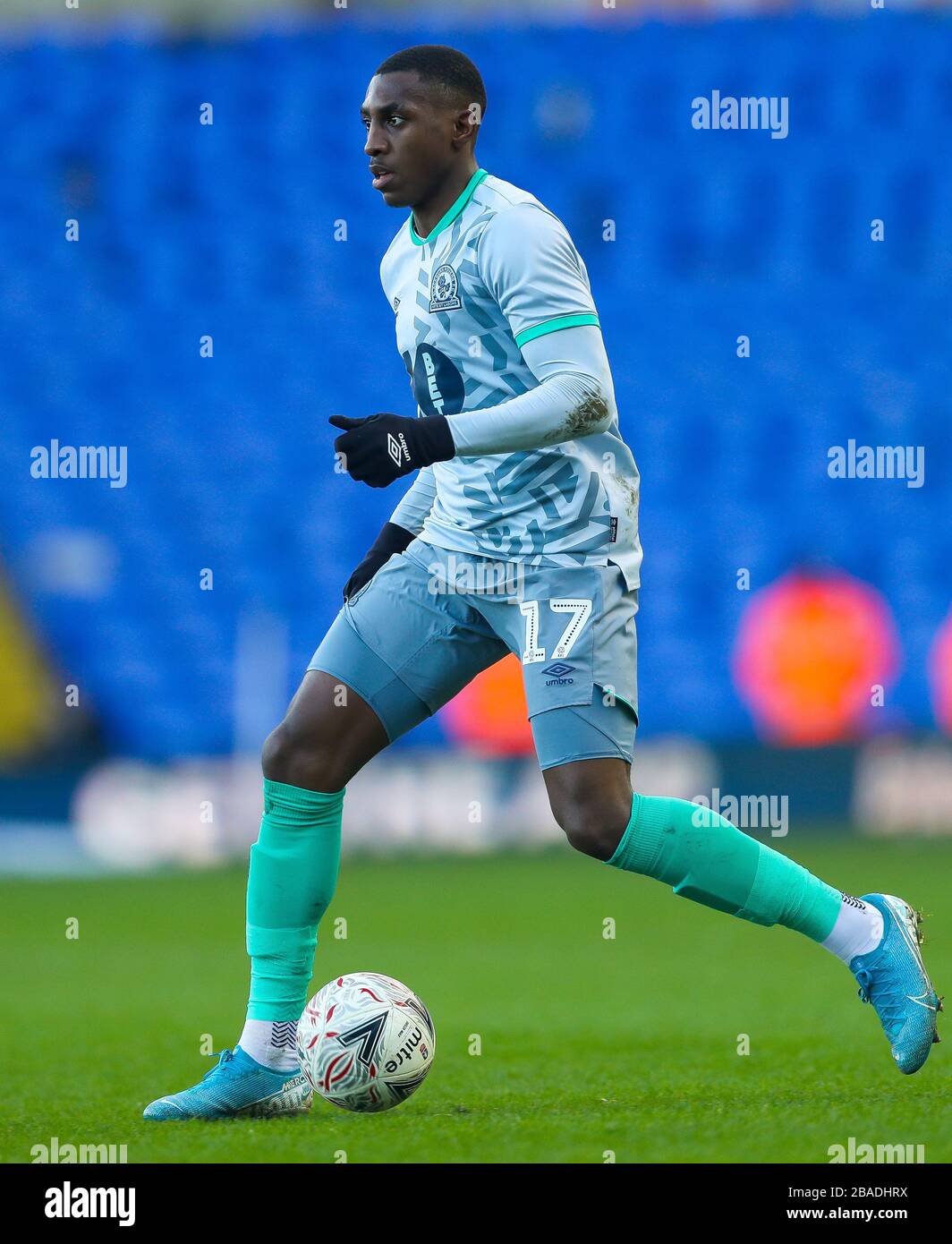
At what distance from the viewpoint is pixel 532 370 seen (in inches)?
141

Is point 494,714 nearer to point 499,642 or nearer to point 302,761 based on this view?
point 499,642

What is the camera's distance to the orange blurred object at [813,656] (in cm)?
1222

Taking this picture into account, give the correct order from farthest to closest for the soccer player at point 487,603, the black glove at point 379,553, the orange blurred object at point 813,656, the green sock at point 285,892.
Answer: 1. the orange blurred object at point 813,656
2. the black glove at point 379,553
3. the green sock at point 285,892
4. the soccer player at point 487,603

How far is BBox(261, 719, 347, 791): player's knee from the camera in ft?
12.5

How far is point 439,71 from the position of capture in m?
3.76

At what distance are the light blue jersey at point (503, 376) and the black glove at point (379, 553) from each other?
0.23 meters

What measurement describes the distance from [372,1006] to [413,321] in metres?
1.43

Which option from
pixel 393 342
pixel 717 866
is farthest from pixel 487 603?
pixel 393 342

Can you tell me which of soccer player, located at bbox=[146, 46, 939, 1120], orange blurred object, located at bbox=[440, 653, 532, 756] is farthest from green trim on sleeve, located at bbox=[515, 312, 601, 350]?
orange blurred object, located at bbox=[440, 653, 532, 756]

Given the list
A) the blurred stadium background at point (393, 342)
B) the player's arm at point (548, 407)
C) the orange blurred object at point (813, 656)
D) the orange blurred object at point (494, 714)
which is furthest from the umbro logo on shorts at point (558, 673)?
the orange blurred object at point (813, 656)

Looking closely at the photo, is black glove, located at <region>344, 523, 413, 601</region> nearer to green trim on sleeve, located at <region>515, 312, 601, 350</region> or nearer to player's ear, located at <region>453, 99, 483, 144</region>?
green trim on sleeve, located at <region>515, 312, 601, 350</region>

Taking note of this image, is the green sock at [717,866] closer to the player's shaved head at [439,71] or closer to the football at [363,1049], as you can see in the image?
the football at [363,1049]

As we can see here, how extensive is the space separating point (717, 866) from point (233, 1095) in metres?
1.10

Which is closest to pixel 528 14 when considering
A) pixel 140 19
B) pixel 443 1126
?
pixel 140 19
